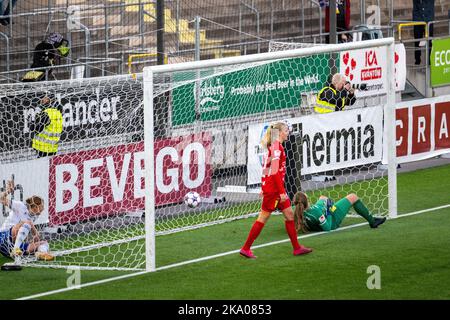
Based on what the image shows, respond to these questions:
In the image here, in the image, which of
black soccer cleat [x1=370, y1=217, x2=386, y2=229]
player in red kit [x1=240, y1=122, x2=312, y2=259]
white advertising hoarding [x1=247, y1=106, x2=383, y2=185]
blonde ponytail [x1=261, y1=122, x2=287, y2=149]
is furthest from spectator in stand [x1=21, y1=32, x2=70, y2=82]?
player in red kit [x1=240, y1=122, x2=312, y2=259]

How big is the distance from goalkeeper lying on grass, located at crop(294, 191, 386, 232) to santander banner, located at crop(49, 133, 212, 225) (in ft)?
7.14

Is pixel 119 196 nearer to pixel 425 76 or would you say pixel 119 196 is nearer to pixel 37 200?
pixel 37 200

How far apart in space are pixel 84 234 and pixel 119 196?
0.73 m

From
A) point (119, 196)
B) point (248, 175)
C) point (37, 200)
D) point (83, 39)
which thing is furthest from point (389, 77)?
A: point (83, 39)

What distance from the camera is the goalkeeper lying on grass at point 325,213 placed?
15500 mm

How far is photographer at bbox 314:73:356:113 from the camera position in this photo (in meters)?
19.2

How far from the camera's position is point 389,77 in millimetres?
16625

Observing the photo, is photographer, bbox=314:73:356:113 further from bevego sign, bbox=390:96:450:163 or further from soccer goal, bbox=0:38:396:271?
bevego sign, bbox=390:96:450:163

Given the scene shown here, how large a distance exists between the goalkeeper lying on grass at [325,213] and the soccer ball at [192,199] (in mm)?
1917

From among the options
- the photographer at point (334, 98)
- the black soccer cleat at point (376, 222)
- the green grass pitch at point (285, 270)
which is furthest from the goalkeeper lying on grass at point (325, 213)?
the photographer at point (334, 98)

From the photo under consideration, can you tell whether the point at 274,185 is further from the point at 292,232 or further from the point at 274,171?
the point at 292,232

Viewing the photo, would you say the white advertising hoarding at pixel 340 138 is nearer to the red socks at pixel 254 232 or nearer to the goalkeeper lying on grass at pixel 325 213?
the goalkeeper lying on grass at pixel 325 213

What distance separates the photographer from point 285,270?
1316 cm

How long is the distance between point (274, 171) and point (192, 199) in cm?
357
